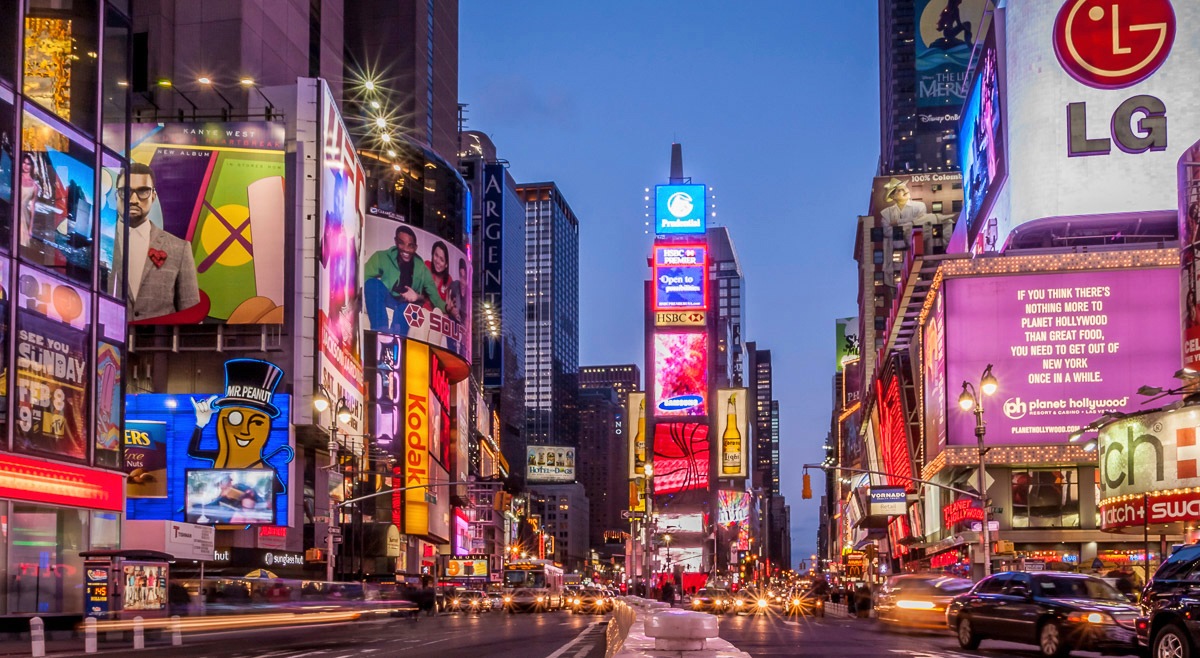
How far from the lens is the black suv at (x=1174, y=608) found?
18.0 meters

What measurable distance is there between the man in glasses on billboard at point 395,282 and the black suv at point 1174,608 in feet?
270

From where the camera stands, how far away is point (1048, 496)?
6781cm

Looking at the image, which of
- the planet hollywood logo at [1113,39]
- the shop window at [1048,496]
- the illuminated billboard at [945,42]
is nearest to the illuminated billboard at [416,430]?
the shop window at [1048,496]

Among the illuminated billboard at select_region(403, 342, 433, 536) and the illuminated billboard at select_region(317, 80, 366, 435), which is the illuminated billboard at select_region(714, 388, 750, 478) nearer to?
the illuminated billboard at select_region(403, 342, 433, 536)

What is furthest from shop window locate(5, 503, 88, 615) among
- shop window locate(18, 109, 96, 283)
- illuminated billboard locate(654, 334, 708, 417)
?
illuminated billboard locate(654, 334, 708, 417)

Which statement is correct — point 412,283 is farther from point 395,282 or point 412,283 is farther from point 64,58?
point 64,58

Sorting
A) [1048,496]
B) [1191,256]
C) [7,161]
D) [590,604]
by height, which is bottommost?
[590,604]

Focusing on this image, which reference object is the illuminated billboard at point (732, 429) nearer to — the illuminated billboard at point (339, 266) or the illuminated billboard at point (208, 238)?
the illuminated billboard at point (339, 266)

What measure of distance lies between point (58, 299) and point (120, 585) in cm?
1099

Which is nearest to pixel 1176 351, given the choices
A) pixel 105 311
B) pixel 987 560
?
pixel 987 560

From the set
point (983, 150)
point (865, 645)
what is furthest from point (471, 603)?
point (865, 645)

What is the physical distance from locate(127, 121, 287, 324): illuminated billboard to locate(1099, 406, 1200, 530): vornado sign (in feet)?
148

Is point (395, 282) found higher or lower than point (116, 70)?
lower

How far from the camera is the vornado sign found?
138 ft
